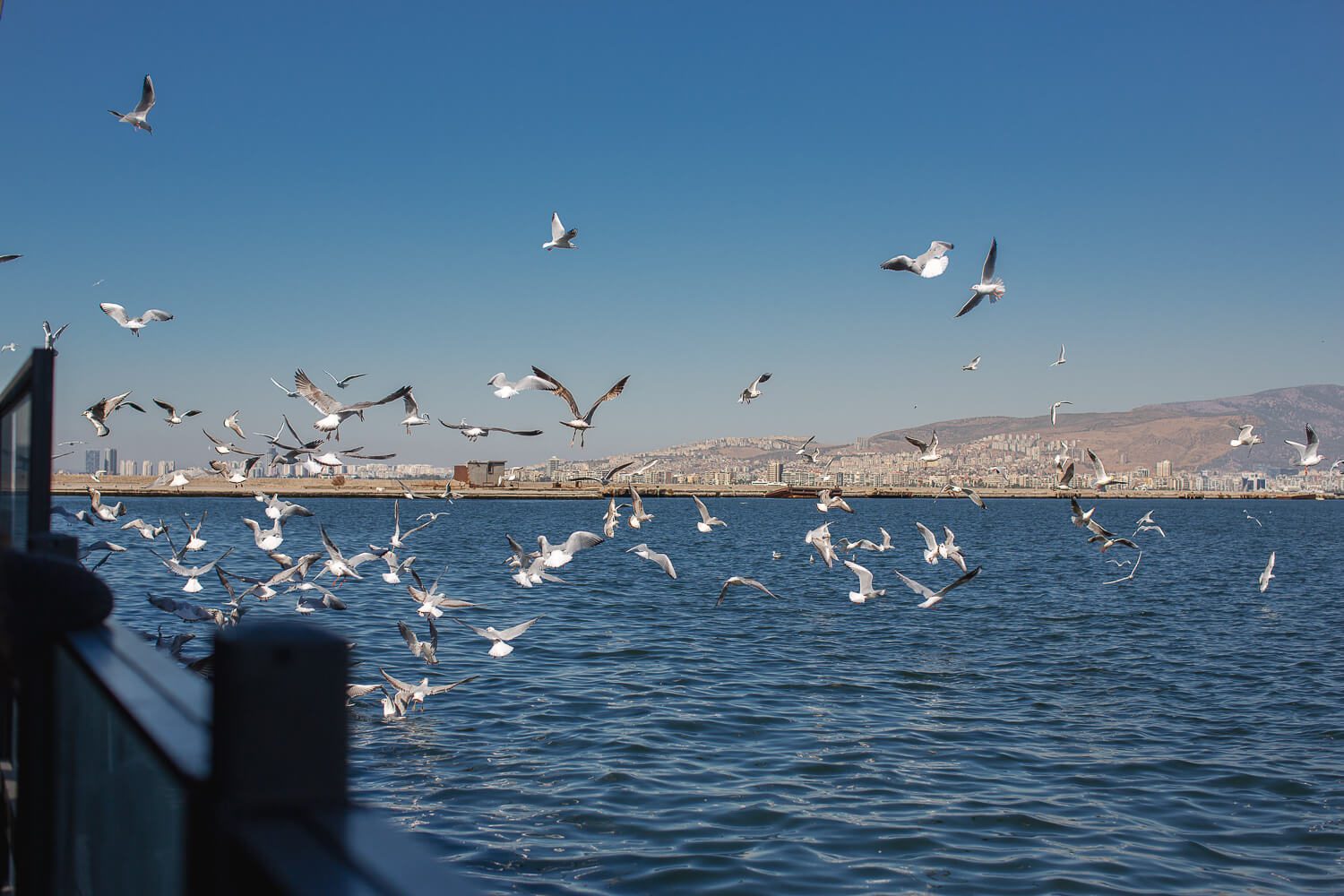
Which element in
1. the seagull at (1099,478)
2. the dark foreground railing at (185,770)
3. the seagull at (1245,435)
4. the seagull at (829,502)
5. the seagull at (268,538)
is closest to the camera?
the dark foreground railing at (185,770)

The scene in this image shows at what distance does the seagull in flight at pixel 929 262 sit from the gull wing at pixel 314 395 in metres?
6.56

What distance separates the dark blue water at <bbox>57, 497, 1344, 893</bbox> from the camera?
7.56m

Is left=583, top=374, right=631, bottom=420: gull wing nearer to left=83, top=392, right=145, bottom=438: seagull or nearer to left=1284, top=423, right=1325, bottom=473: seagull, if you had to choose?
left=83, top=392, right=145, bottom=438: seagull

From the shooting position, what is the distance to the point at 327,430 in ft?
42.4

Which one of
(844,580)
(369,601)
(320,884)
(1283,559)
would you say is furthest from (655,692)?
(1283,559)

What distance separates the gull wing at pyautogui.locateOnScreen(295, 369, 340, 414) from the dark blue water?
3.41m

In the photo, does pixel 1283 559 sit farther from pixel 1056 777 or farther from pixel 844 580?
pixel 1056 777

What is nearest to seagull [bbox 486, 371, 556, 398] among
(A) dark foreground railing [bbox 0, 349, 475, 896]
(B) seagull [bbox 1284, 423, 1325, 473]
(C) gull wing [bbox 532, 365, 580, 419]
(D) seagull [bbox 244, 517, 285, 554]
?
(C) gull wing [bbox 532, 365, 580, 419]

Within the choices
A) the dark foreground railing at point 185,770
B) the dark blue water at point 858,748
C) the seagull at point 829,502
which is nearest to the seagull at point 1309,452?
the dark blue water at point 858,748

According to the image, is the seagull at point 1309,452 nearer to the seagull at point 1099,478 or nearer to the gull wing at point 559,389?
the seagull at point 1099,478

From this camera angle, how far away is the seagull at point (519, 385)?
38.8 feet

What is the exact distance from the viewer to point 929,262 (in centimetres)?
1180

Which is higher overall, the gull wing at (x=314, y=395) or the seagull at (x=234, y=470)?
the gull wing at (x=314, y=395)

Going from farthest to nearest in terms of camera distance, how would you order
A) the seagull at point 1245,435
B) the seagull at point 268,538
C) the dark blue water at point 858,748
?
→ the seagull at point 1245,435
the seagull at point 268,538
the dark blue water at point 858,748
